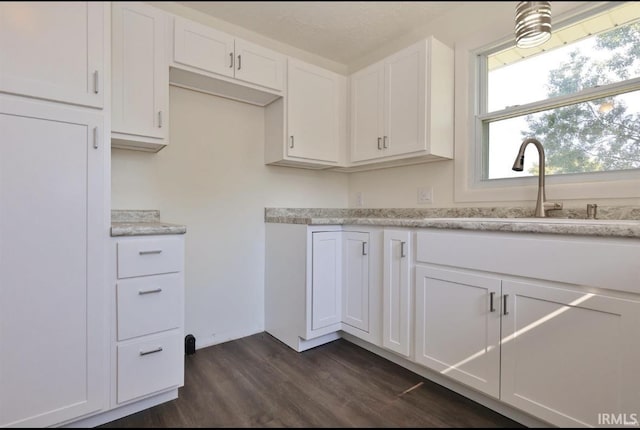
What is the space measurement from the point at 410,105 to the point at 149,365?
6.36 feet

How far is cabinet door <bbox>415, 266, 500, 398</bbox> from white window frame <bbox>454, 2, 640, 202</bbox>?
0.69 m

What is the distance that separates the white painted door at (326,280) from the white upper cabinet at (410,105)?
0.70 meters

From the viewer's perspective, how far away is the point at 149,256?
4.31 ft

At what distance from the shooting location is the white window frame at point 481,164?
1415mm

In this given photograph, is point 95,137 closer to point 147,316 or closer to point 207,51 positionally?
point 147,316

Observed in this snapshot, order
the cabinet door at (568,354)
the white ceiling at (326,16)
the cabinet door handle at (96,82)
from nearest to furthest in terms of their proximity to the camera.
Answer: the white ceiling at (326,16) → the cabinet door at (568,354) → the cabinet door handle at (96,82)

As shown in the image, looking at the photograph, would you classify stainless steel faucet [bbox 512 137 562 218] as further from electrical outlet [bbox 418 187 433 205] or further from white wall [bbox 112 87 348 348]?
white wall [bbox 112 87 348 348]

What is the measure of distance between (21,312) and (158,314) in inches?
17.2

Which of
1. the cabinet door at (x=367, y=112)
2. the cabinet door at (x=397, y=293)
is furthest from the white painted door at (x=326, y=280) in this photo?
the cabinet door at (x=367, y=112)

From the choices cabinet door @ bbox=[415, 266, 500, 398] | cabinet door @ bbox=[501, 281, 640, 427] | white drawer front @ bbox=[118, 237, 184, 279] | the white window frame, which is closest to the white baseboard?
white drawer front @ bbox=[118, 237, 184, 279]

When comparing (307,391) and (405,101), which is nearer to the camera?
(307,391)

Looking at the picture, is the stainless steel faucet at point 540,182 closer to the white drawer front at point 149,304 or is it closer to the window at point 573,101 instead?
the window at point 573,101

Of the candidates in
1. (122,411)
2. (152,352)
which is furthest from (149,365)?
(122,411)

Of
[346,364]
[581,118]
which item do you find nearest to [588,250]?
[581,118]
